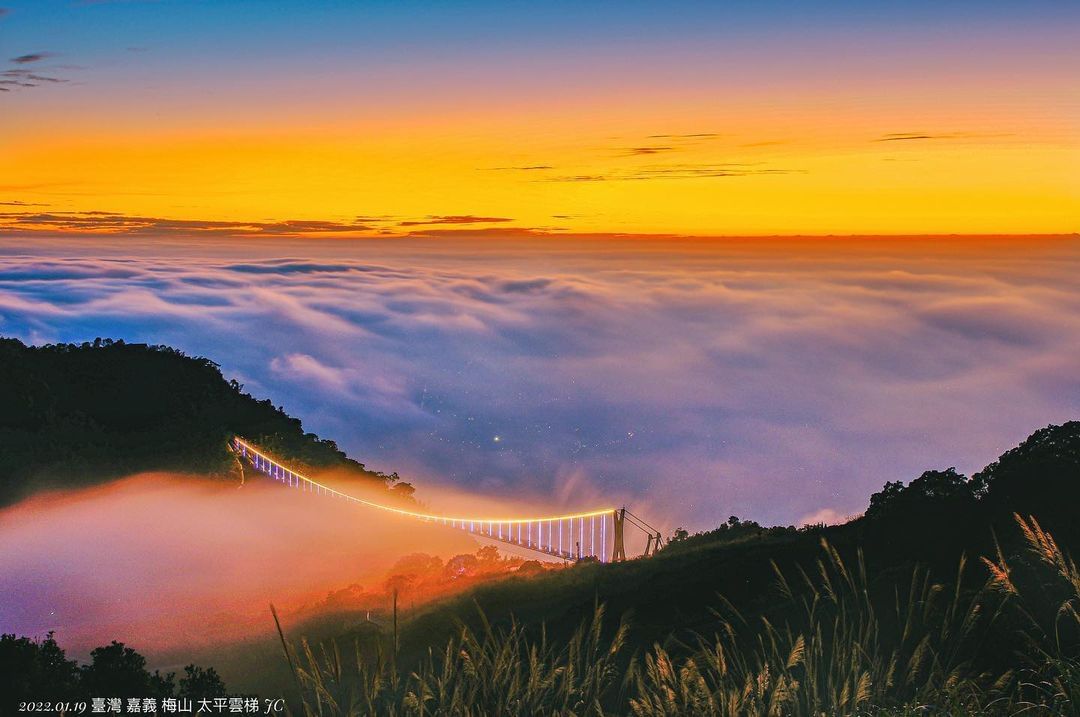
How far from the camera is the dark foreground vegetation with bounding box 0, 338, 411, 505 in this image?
56.0 meters

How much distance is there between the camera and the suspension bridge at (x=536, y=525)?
35312 millimetres

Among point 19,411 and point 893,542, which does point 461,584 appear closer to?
point 893,542

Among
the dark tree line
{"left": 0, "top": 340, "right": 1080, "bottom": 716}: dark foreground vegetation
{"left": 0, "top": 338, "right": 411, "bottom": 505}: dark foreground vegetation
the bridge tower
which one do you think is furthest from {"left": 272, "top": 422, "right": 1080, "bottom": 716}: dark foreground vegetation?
{"left": 0, "top": 338, "right": 411, "bottom": 505}: dark foreground vegetation

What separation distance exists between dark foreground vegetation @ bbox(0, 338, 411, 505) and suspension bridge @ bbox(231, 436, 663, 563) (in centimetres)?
178

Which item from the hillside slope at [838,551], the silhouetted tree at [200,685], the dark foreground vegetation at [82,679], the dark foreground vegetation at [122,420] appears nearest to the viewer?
the silhouetted tree at [200,685]

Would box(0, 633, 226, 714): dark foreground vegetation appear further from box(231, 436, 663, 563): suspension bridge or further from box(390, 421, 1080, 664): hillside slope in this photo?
box(231, 436, 663, 563): suspension bridge

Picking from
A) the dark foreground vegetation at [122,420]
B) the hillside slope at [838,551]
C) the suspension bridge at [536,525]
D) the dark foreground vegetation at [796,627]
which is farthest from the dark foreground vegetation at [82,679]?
the dark foreground vegetation at [122,420]

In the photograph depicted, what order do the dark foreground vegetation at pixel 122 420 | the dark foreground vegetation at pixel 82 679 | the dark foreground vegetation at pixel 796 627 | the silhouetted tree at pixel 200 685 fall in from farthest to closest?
1. the dark foreground vegetation at pixel 122 420
2. the dark foreground vegetation at pixel 82 679
3. the silhouetted tree at pixel 200 685
4. the dark foreground vegetation at pixel 796 627

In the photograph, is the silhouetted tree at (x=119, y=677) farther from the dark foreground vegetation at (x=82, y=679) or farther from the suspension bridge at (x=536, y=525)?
the suspension bridge at (x=536, y=525)

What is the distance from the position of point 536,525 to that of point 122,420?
29.0 metres

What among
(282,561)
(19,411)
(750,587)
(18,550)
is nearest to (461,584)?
(750,587)

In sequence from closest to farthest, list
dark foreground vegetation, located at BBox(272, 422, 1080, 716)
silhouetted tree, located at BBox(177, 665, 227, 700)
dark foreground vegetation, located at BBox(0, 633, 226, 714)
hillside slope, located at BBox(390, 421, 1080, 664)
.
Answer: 1. dark foreground vegetation, located at BBox(272, 422, 1080, 716)
2. silhouetted tree, located at BBox(177, 665, 227, 700)
3. dark foreground vegetation, located at BBox(0, 633, 226, 714)
4. hillside slope, located at BBox(390, 421, 1080, 664)

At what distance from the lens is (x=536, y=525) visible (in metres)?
46.4

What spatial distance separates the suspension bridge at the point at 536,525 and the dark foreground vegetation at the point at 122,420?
1779 millimetres
